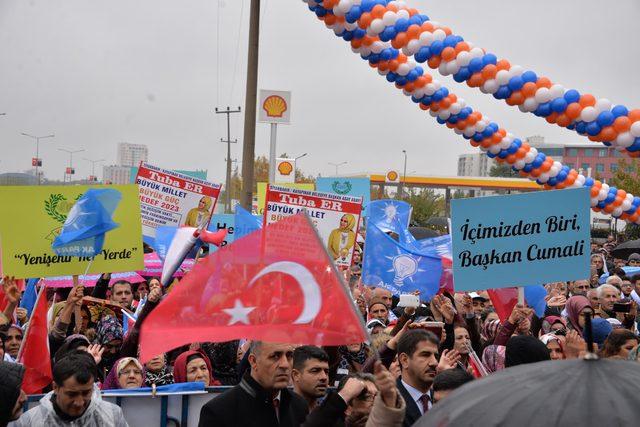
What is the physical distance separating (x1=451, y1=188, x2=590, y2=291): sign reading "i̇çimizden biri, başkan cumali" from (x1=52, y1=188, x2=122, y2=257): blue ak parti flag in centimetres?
314

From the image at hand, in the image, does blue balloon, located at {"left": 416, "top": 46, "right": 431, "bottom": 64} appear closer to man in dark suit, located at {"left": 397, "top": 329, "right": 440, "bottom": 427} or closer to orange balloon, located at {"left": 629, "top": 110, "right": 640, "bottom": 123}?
orange balloon, located at {"left": 629, "top": 110, "right": 640, "bottom": 123}

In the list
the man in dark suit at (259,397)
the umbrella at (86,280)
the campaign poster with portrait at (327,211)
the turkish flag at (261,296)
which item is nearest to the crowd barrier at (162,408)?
the man in dark suit at (259,397)

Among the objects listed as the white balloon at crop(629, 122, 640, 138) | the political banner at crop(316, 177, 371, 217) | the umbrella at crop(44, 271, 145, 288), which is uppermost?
the white balloon at crop(629, 122, 640, 138)

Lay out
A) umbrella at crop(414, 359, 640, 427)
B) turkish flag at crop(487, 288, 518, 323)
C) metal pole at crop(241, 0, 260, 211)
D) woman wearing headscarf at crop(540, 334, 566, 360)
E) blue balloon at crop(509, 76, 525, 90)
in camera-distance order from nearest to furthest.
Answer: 1. umbrella at crop(414, 359, 640, 427)
2. woman wearing headscarf at crop(540, 334, 566, 360)
3. turkish flag at crop(487, 288, 518, 323)
4. blue balloon at crop(509, 76, 525, 90)
5. metal pole at crop(241, 0, 260, 211)

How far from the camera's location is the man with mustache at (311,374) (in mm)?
5020

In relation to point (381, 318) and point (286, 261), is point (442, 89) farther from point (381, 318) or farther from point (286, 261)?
point (286, 261)

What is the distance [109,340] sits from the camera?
A: 7.20m

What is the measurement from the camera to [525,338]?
5.58 m

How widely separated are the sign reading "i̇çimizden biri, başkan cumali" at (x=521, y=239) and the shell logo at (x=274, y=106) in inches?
549

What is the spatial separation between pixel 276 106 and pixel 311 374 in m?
15.9

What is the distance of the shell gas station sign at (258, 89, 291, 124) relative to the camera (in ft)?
67.0

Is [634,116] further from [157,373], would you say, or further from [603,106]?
[157,373]

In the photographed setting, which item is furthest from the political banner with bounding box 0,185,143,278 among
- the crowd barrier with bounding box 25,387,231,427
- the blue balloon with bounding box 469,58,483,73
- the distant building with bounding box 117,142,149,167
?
the distant building with bounding box 117,142,149,167

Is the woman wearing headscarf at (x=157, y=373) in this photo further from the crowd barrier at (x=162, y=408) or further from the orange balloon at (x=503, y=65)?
the orange balloon at (x=503, y=65)
